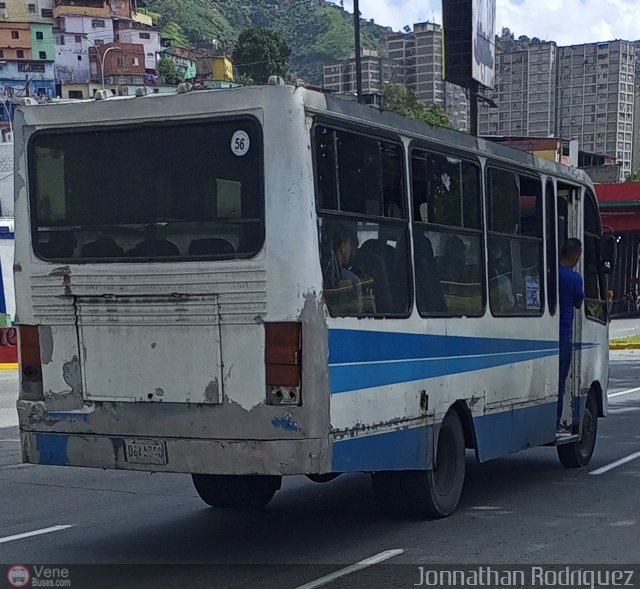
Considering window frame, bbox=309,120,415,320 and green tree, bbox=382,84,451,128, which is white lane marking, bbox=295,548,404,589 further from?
green tree, bbox=382,84,451,128

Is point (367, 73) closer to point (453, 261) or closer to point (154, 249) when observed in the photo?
point (453, 261)

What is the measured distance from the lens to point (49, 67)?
120688 millimetres

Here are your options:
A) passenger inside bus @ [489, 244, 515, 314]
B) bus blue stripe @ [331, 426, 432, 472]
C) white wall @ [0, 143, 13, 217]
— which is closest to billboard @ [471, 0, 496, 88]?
white wall @ [0, 143, 13, 217]

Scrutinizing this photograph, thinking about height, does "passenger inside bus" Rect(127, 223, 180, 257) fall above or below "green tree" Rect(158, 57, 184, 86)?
below

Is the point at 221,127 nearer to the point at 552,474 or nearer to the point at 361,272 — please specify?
the point at 361,272

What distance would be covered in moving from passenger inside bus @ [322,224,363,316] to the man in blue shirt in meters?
4.34

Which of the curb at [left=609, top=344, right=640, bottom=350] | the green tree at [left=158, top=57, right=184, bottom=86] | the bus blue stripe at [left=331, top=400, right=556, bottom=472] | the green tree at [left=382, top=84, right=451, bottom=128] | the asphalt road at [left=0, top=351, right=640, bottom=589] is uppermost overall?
the green tree at [left=158, top=57, right=184, bottom=86]

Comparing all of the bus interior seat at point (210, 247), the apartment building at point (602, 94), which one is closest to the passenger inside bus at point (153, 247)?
the bus interior seat at point (210, 247)

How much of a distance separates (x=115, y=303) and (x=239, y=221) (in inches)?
39.7

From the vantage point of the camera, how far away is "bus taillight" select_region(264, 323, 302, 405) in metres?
6.80

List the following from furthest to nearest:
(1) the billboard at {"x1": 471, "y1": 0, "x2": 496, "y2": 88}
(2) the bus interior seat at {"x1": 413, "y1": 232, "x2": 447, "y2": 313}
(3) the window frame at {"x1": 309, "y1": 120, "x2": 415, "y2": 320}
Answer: (1) the billboard at {"x1": 471, "y1": 0, "x2": 496, "y2": 88} < (2) the bus interior seat at {"x1": 413, "y1": 232, "x2": 447, "y2": 313} < (3) the window frame at {"x1": 309, "y1": 120, "x2": 415, "y2": 320}

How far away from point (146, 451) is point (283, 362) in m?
1.10

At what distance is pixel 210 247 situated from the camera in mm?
7047

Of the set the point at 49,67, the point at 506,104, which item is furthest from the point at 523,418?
the point at 506,104
